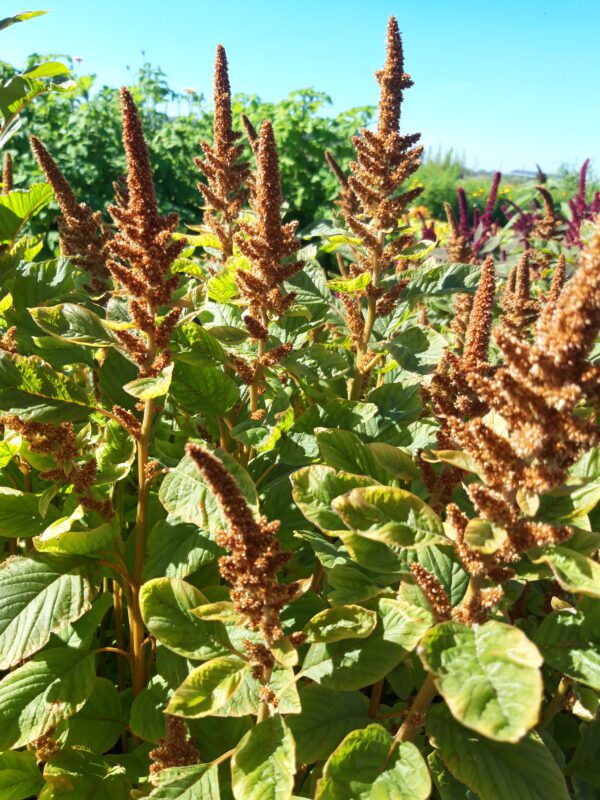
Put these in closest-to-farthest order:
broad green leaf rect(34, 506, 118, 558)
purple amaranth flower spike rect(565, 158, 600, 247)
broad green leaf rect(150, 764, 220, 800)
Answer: broad green leaf rect(150, 764, 220, 800)
broad green leaf rect(34, 506, 118, 558)
purple amaranth flower spike rect(565, 158, 600, 247)

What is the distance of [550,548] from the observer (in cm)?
106

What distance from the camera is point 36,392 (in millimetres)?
1568

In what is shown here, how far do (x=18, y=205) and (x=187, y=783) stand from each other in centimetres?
180

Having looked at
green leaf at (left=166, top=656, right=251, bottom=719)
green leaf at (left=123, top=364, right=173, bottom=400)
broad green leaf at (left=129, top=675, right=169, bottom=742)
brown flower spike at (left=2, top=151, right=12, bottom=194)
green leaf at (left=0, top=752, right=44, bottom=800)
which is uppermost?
brown flower spike at (left=2, top=151, right=12, bottom=194)

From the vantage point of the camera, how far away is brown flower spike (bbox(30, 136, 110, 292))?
2143 mm

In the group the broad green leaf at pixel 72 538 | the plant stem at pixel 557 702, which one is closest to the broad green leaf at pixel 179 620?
the broad green leaf at pixel 72 538

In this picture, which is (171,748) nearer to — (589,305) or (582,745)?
(582,745)

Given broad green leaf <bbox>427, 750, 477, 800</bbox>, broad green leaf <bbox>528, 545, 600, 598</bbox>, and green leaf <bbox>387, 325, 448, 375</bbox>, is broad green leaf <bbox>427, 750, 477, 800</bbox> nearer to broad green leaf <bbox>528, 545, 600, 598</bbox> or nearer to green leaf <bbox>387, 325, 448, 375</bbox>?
broad green leaf <bbox>528, 545, 600, 598</bbox>

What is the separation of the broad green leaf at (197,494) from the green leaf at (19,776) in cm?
88

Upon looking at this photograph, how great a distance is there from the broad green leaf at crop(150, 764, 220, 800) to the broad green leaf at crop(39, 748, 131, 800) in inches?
16.8

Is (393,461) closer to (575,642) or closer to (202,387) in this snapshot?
(575,642)

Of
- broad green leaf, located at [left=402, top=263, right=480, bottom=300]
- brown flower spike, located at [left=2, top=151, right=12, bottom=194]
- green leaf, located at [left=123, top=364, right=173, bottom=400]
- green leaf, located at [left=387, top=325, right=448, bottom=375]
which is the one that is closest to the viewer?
green leaf, located at [left=123, top=364, right=173, bottom=400]

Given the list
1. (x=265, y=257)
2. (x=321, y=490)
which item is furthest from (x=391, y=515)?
(x=265, y=257)

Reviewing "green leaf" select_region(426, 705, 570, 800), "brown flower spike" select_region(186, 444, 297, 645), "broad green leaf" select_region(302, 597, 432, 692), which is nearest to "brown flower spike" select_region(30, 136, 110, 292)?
"brown flower spike" select_region(186, 444, 297, 645)
